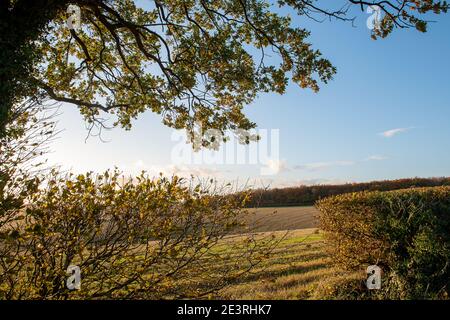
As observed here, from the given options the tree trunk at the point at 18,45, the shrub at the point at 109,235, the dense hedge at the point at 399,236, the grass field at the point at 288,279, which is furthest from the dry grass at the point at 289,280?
the tree trunk at the point at 18,45

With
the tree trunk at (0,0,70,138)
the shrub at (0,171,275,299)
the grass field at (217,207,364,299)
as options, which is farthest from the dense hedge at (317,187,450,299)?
the tree trunk at (0,0,70,138)

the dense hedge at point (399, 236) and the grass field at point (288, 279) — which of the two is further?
the dense hedge at point (399, 236)

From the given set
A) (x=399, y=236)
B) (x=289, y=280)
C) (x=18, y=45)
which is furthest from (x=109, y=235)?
(x=399, y=236)

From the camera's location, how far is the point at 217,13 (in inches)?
473

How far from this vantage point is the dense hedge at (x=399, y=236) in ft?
29.8

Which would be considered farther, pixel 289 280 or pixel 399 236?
pixel 289 280

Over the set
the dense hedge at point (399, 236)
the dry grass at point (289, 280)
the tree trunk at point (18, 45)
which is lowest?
the dry grass at point (289, 280)

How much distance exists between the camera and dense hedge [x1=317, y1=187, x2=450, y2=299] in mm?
9086

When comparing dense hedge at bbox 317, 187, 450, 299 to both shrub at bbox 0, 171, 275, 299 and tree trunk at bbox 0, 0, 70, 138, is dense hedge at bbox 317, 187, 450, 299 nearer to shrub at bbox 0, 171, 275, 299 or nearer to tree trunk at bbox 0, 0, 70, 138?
shrub at bbox 0, 171, 275, 299

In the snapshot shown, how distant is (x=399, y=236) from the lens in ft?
31.7

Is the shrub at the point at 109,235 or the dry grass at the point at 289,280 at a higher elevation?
the shrub at the point at 109,235

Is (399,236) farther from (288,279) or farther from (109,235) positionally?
(109,235)

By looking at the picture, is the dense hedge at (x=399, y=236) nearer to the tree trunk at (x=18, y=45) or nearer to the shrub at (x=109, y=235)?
the shrub at (x=109, y=235)
